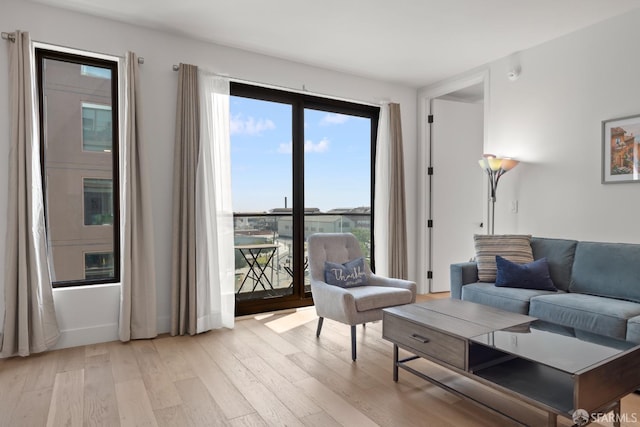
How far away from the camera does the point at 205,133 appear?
371 centimetres

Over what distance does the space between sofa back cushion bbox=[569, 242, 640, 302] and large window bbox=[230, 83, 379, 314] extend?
2.49m

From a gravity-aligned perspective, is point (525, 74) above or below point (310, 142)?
above

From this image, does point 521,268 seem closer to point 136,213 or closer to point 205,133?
point 205,133

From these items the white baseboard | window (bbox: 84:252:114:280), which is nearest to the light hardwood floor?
the white baseboard

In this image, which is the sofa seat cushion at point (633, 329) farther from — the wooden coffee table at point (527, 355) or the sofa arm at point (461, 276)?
the sofa arm at point (461, 276)

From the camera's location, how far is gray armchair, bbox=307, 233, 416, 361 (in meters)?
3.02

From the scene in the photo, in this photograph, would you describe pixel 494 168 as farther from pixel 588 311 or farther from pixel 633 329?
pixel 633 329

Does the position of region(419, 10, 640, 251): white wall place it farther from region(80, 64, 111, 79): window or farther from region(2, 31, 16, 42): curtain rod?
region(2, 31, 16, 42): curtain rod

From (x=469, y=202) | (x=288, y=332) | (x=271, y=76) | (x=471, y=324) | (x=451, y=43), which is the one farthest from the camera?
(x=469, y=202)

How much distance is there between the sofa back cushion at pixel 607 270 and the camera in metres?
2.97

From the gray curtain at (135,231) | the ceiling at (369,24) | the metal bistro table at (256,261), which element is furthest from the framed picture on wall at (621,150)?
the gray curtain at (135,231)

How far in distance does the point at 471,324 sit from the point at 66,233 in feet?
10.7

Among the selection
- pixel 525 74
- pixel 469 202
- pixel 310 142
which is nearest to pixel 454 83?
pixel 525 74

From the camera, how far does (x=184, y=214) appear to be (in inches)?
141
